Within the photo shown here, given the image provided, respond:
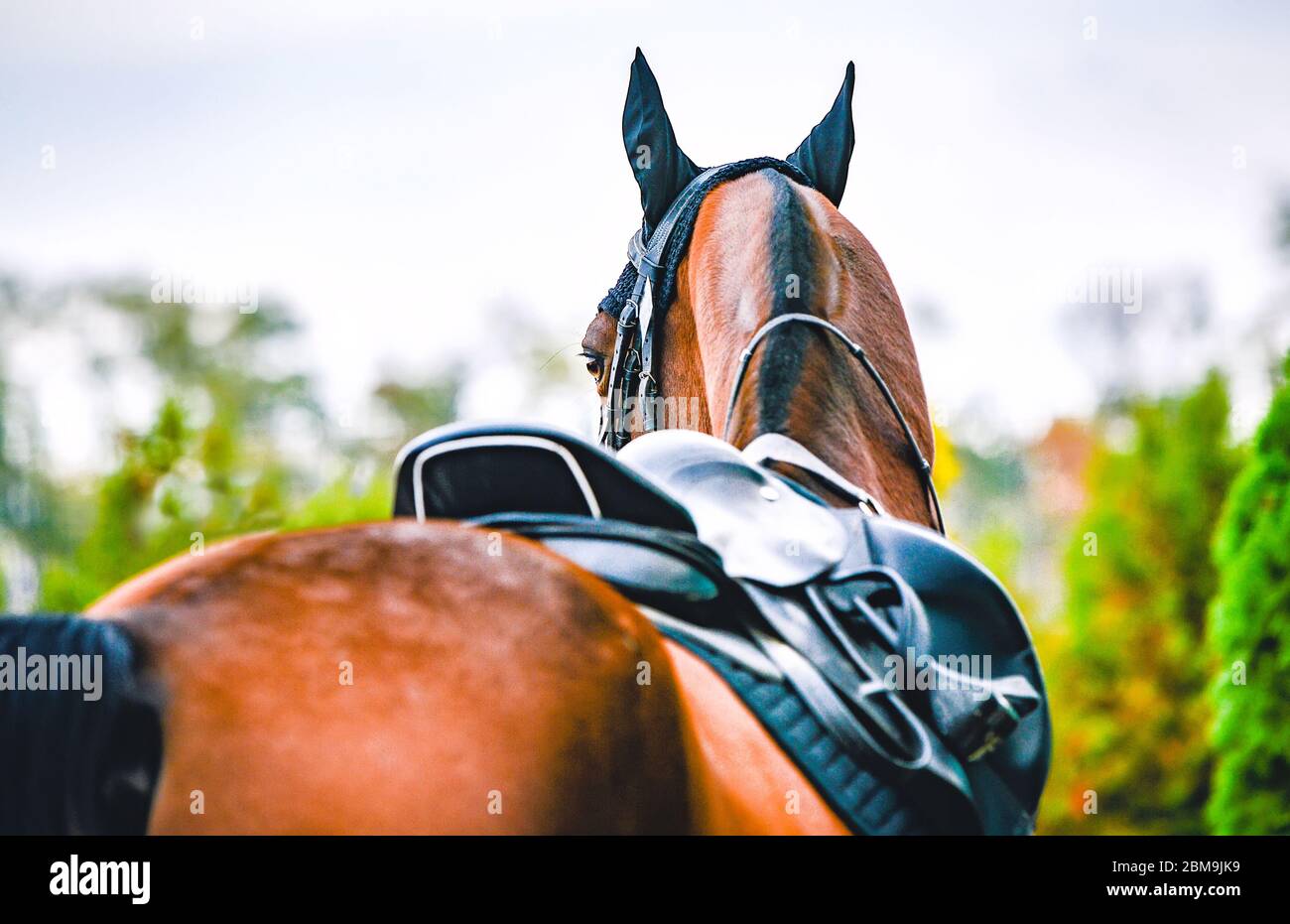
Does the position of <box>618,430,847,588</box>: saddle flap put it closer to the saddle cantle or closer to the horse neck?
the saddle cantle

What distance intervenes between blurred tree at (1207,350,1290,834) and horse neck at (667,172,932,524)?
242cm

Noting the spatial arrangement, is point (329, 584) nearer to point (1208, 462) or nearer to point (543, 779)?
point (543, 779)

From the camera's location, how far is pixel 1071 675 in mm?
6762

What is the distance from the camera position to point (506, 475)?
136 cm

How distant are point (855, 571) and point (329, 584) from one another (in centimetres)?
79

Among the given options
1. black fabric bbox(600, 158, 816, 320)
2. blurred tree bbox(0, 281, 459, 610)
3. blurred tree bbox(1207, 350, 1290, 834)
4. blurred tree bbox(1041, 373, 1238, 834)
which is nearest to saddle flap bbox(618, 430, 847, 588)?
blurred tree bbox(0, 281, 459, 610)

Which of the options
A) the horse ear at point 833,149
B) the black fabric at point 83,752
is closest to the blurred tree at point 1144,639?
the horse ear at point 833,149

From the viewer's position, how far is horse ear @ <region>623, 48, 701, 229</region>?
2.47m

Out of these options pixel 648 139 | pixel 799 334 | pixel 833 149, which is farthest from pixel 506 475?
pixel 833 149

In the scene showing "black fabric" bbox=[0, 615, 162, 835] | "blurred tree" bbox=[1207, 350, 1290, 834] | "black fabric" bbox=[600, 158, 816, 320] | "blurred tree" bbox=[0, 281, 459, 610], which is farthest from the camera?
"blurred tree" bbox=[0, 281, 459, 610]

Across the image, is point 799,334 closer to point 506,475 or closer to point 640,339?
point 640,339

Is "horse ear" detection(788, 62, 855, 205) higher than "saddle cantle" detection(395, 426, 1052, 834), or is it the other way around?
"horse ear" detection(788, 62, 855, 205)

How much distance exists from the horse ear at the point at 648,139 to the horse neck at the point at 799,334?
0.52 feet
